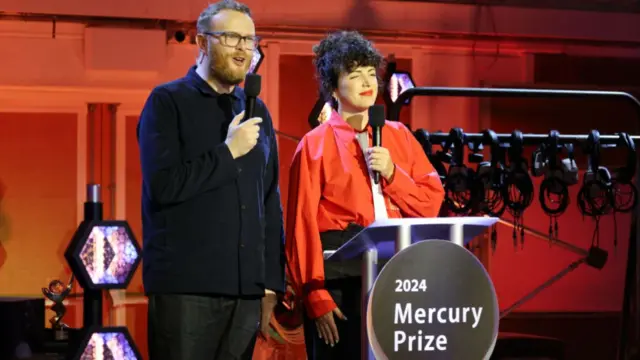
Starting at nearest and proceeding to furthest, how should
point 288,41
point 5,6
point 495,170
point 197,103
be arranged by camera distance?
point 197,103 < point 495,170 < point 5,6 < point 288,41

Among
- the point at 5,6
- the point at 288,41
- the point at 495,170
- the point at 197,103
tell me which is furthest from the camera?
the point at 288,41

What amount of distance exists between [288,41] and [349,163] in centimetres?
318

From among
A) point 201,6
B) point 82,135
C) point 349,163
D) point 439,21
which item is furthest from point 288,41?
point 349,163

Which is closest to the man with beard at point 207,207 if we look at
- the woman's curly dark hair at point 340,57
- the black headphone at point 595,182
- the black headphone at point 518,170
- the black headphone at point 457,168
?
the woman's curly dark hair at point 340,57

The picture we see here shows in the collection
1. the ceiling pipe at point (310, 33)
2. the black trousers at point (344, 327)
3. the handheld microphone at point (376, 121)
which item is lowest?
the black trousers at point (344, 327)

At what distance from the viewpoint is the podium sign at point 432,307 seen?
207cm

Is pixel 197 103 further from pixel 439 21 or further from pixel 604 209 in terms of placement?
pixel 439 21

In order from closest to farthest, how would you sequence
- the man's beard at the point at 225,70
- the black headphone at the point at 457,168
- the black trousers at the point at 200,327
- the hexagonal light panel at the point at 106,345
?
the black trousers at the point at 200,327
the man's beard at the point at 225,70
the hexagonal light panel at the point at 106,345
the black headphone at the point at 457,168

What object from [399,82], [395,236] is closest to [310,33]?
[399,82]

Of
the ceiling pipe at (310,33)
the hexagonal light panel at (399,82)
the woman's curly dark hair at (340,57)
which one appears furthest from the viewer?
the ceiling pipe at (310,33)

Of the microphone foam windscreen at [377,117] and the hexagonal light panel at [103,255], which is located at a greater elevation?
the microphone foam windscreen at [377,117]

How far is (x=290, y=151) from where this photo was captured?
5.71m

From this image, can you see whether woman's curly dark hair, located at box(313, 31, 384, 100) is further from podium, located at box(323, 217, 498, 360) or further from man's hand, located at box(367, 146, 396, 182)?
podium, located at box(323, 217, 498, 360)

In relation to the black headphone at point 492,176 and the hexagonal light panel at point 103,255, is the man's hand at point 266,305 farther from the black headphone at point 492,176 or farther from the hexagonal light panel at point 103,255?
the black headphone at point 492,176
